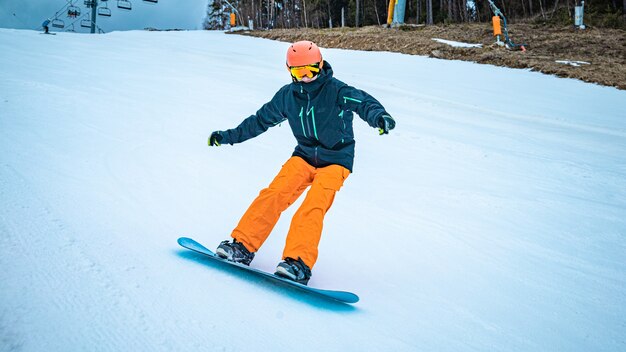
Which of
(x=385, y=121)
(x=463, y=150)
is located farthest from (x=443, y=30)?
(x=385, y=121)

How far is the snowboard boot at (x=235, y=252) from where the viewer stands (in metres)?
2.41

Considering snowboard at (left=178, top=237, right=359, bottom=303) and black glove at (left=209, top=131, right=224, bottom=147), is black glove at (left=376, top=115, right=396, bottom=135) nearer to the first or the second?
snowboard at (left=178, top=237, right=359, bottom=303)

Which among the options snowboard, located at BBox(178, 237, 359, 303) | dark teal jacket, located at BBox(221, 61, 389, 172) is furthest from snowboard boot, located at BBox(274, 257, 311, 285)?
dark teal jacket, located at BBox(221, 61, 389, 172)

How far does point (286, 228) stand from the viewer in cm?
327

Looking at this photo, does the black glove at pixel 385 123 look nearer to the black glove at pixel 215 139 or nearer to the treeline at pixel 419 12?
the black glove at pixel 215 139

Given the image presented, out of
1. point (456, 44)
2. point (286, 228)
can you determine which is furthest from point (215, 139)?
point (456, 44)

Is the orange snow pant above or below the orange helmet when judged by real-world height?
below

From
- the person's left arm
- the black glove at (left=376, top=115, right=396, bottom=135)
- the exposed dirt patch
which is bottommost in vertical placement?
the black glove at (left=376, top=115, right=396, bottom=135)

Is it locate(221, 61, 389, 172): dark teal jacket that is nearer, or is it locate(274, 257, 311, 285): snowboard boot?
locate(274, 257, 311, 285): snowboard boot

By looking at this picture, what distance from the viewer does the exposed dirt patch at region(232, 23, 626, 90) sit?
1147cm

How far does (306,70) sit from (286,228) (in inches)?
48.6

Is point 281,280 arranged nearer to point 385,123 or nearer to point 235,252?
point 235,252

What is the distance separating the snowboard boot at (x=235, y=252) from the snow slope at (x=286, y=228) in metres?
0.13

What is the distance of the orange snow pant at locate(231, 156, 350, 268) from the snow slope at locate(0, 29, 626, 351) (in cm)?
24
